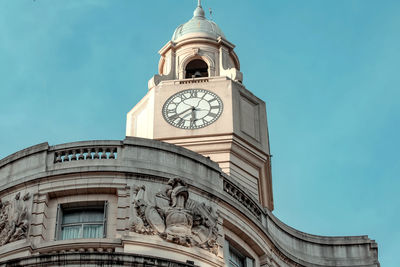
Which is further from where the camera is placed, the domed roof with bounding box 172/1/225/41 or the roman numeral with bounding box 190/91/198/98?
the domed roof with bounding box 172/1/225/41

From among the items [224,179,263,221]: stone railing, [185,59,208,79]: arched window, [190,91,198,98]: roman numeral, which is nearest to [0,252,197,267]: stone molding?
[224,179,263,221]: stone railing

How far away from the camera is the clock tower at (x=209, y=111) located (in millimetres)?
41688

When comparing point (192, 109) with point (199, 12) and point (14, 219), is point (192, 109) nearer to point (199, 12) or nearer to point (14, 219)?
point (199, 12)

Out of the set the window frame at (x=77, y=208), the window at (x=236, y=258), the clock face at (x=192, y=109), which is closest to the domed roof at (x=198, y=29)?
the clock face at (x=192, y=109)

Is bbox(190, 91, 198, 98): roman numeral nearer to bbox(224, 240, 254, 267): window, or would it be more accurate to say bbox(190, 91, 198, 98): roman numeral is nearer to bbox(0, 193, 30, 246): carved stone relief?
bbox(224, 240, 254, 267): window

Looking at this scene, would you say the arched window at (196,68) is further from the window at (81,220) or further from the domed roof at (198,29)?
the window at (81,220)

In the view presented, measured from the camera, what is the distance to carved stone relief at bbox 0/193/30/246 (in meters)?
30.7

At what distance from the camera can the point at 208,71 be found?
46.2 meters

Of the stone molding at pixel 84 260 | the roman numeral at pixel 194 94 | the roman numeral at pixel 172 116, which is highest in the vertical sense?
the roman numeral at pixel 194 94

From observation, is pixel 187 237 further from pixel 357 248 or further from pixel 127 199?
pixel 357 248

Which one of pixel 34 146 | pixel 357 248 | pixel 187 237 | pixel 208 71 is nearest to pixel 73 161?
pixel 34 146

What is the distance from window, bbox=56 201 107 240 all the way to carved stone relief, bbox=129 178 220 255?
1.14m

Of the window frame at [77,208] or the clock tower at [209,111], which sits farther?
the clock tower at [209,111]

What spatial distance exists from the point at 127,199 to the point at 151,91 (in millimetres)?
13896
